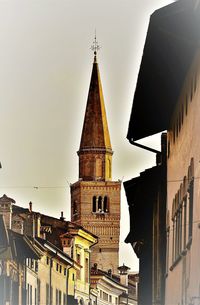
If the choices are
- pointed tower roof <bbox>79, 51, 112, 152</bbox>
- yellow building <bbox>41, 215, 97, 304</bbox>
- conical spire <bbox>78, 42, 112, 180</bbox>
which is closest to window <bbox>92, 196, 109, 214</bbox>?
conical spire <bbox>78, 42, 112, 180</bbox>

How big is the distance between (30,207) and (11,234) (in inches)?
169

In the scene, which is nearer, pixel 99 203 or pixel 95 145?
pixel 95 145

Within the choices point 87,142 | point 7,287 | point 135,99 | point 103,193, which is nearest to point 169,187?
point 135,99

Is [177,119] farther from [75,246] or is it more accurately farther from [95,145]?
[95,145]

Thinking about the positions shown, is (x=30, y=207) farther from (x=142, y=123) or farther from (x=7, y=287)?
(x=142, y=123)

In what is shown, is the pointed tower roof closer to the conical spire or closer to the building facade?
the conical spire

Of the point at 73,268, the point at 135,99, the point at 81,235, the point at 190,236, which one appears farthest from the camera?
the point at 81,235

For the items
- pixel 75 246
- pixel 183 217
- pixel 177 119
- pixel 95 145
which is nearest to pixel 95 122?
pixel 95 145

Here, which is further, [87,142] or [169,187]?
[87,142]

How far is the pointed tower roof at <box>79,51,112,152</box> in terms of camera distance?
68.6m

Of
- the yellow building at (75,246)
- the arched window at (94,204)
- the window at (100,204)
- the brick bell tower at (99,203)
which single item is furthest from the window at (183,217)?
the arched window at (94,204)

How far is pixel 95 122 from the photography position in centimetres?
8100

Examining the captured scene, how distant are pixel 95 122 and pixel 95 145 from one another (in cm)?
Answer: 2196

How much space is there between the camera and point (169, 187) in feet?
67.1
